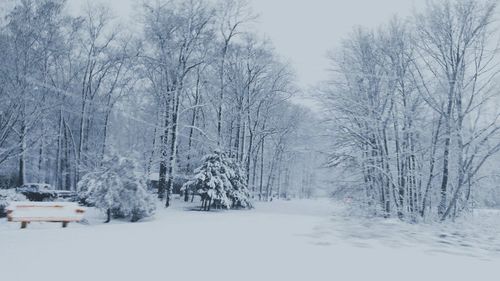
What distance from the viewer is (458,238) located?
10.0 meters

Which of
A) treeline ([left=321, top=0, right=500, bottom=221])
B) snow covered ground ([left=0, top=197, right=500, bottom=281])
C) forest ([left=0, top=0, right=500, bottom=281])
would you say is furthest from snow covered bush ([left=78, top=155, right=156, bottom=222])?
treeline ([left=321, top=0, right=500, bottom=221])

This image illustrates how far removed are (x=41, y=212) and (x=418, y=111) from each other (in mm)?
15250

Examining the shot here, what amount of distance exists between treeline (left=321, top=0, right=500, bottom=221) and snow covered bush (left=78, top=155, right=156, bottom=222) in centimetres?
920

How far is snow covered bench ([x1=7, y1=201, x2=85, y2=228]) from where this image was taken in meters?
11.3

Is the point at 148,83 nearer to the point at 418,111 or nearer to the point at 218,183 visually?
the point at 218,183

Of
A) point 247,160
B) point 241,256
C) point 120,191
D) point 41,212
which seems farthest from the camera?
point 247,160

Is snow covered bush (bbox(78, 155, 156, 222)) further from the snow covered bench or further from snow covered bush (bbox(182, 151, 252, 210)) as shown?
snow covered bush (bbox(182, 151, 252, 210))

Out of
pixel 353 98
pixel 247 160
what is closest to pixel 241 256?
pixel 353 98

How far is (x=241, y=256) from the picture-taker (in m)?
6.74

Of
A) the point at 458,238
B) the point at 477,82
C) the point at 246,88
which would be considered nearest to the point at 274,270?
the point at 458,238

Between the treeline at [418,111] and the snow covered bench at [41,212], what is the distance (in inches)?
438

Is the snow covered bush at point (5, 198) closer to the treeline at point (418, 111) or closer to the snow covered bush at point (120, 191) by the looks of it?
the snow covered bush at point (120, 191)

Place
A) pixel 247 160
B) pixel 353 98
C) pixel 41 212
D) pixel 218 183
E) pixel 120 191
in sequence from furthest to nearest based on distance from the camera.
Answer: pixel 247 160
pixel 218 183
pixel 353 98
pixel 120 191
pixel 41 212

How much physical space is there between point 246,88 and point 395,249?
23905 millimetres
